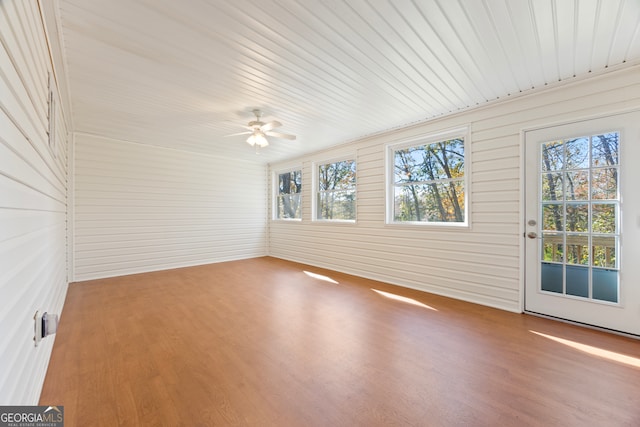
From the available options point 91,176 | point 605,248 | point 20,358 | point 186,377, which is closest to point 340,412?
point 186,377

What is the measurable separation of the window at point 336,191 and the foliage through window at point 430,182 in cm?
97

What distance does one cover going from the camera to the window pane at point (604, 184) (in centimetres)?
259

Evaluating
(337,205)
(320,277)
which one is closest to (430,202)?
(337,205)

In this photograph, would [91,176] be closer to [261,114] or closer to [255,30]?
[261,114]

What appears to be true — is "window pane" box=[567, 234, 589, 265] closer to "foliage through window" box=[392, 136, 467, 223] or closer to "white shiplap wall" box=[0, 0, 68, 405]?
"foliage through window" box=[392, 136, 467, 223]

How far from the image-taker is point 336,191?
5.52m

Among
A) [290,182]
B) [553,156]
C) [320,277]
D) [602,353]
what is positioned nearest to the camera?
[602,353]

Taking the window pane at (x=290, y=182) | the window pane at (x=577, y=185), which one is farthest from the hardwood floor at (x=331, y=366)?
the window pane at (x=290, y=182)

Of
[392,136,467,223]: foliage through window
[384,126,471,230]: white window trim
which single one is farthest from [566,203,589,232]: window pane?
[392,136,467,223]: foliage through window

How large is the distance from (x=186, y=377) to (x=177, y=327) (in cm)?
99

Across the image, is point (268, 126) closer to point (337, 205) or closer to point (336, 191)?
point (336, 191)

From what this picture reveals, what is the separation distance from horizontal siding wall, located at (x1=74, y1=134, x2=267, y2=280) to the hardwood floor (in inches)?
68.5

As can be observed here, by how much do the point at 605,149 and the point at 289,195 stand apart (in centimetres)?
557

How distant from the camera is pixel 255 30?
6.56 feet
